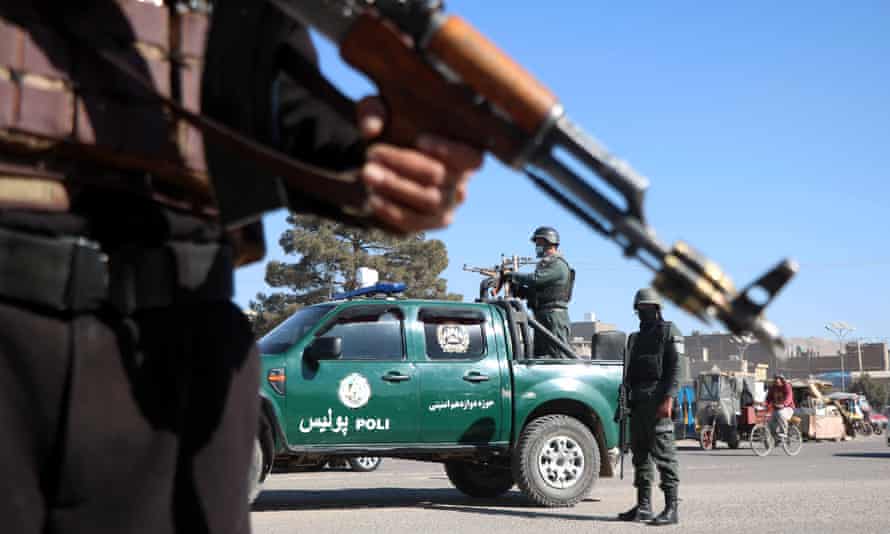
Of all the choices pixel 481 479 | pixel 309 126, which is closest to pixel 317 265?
pixel 481 479

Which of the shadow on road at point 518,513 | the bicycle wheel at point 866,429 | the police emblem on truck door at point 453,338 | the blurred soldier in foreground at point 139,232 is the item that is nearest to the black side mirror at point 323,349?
the police emblem on truck door at point 453,338

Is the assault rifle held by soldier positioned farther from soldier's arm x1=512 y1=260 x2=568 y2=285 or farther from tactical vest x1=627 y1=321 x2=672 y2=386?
soldier's arm x1=512 y1=260 x2=568 y2=285

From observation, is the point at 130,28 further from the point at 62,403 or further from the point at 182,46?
the point at 62,403

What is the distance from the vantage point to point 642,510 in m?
8.84

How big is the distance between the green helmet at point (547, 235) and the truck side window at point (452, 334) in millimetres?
1373

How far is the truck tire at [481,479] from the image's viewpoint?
10984mm

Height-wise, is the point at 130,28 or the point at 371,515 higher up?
the point at 130,28

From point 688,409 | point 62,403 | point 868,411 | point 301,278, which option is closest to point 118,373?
point 62,403

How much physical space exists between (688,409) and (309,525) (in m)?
24.9

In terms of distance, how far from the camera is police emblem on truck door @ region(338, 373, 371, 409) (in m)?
9.20

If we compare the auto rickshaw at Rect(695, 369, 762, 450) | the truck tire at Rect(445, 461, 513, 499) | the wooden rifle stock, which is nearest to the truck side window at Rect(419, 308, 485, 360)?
the truck tire at Rect(445, 461, 513, 499)

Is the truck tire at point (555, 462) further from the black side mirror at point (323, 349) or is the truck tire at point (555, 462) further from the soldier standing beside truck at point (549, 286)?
the black side mirror at point (323, 349)

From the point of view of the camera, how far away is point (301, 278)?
145ft

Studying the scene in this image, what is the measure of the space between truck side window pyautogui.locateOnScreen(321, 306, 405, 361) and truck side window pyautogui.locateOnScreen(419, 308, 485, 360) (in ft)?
0.93
